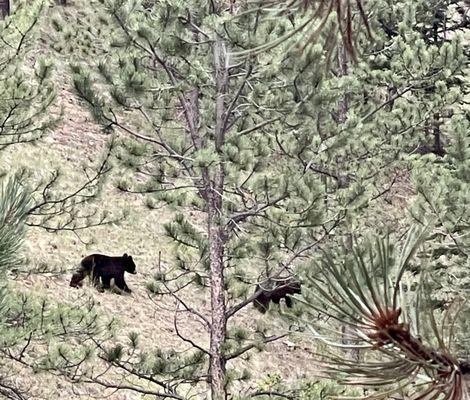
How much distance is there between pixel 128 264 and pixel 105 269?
1.52ft

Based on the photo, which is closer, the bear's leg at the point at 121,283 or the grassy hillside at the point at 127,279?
the grassy hillside at the point at 127,279

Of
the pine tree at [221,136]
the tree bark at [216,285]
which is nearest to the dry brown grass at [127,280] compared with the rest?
the tree bark at [216,285]

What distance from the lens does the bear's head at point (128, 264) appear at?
13.8 metres

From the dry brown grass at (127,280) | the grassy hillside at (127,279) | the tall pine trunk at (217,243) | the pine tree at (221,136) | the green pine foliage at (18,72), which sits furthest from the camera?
the dry brown grass at (127,280)

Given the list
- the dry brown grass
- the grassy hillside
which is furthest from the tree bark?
the dry brown grass

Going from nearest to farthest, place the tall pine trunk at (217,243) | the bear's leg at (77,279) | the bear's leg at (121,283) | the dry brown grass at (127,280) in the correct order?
the tall pine trunk at (217,243)
the dry brown grass at (127,280)
the bear's leg at (77,279)
the bear's leg at (121,283)

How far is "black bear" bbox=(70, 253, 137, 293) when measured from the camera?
1323 cm

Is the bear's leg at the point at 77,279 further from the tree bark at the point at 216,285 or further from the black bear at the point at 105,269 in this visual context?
the tree bark at the point at 216,285

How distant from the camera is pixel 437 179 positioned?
34.1ft

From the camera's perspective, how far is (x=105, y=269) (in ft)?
44.7

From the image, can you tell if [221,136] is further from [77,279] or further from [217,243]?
[77,279]

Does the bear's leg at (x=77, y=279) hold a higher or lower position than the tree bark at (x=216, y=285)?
higher

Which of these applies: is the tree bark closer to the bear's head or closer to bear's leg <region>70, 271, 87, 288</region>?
bear's leg <region>70, 271, 87, 288</region>

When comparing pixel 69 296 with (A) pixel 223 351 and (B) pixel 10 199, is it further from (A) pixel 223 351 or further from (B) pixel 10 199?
(B) pixel 10 199
